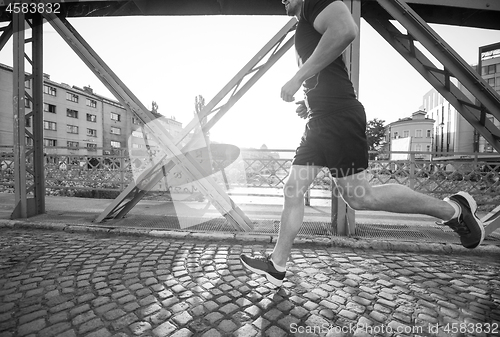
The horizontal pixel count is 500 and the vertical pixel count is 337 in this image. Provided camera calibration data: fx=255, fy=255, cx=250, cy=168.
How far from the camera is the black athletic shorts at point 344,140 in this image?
198 centimetres

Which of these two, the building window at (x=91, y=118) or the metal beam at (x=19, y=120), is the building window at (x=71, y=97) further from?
the metal beam at (x=19, y=120)

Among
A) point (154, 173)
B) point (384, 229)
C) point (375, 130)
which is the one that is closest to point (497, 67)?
point (375, 130)

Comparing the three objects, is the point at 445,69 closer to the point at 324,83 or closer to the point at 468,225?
the point at 468,225

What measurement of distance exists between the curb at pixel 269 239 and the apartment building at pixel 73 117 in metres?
32.8

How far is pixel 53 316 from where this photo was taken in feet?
5.76

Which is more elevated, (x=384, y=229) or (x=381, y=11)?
(x=381, y=11)

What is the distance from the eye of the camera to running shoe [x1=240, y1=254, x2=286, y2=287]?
2.12 metres

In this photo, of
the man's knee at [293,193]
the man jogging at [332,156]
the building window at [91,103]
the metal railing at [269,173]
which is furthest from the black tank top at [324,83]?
the building window at [91,103]

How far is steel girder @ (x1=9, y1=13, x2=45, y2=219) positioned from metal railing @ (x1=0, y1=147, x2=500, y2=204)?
2.25 m

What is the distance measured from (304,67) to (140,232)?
3309 mm

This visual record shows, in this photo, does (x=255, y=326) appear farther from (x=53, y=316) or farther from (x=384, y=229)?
(x=384, y=229)

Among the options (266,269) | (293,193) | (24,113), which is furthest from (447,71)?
(24,113)

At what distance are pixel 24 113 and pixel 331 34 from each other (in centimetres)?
538

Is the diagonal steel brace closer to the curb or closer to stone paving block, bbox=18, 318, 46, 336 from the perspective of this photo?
the curb
